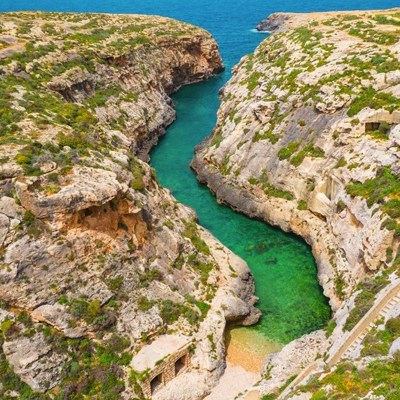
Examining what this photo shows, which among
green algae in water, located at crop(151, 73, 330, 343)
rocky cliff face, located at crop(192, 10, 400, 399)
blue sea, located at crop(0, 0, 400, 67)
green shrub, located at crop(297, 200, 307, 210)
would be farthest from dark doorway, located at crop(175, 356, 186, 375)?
blue sea, located at crop(0, 0, 400, 67)

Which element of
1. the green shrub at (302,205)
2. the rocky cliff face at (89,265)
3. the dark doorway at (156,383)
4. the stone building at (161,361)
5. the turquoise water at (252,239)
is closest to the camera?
the rocky cliff face at (89,265)

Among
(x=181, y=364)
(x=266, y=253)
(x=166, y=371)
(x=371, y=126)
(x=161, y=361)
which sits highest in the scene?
(x=371, y=126)

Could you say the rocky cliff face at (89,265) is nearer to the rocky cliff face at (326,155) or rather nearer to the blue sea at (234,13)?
the rocky cliff face at (326,155)

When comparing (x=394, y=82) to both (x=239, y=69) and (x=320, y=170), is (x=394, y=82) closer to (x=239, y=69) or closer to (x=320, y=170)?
(x=320, y=170)

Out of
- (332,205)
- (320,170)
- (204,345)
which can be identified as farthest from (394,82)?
(204,345)

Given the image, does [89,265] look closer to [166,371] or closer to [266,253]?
[166,371]

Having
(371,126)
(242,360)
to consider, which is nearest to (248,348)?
(242,360)

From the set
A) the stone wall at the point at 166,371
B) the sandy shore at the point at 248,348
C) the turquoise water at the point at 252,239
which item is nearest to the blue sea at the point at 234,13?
the turquoise water at the point at 252,239
